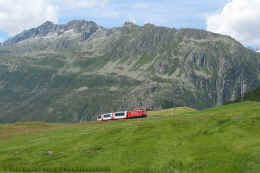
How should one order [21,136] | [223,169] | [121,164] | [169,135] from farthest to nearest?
[21,136], [169,135], [121,164], [223,169]

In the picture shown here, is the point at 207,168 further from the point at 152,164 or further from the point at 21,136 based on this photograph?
the point at 21,136

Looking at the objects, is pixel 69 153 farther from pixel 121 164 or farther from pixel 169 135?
pixel 169 135

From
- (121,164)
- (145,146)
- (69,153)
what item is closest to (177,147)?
(145,146)

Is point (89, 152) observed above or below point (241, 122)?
below

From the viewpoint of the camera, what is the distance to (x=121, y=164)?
2021 inches

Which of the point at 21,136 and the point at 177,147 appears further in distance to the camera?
the point at 21,136

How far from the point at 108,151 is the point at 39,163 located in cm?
1127

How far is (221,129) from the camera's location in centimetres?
6306

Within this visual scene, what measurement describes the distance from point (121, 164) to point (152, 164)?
16.3ft

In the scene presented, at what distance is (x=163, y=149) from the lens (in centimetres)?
5512

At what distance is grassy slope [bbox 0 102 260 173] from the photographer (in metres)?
46.9

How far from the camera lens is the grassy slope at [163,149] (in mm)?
46875

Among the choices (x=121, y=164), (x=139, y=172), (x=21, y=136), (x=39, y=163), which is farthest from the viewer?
(x=21, y=136)

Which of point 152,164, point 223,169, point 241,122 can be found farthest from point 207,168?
point 241,122
